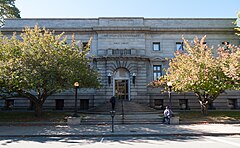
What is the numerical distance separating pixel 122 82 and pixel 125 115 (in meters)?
7.91

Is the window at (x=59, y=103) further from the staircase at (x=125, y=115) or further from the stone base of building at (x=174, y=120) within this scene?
the stone base of building at (x=174, y=120)

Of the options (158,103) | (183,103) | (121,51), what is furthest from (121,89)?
(183,103)

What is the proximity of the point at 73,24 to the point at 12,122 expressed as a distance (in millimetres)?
17087

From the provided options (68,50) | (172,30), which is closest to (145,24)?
(172,30)

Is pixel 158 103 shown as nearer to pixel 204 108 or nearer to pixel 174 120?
pixel 204 108

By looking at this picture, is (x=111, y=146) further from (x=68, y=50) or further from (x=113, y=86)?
(x=113, y=86)

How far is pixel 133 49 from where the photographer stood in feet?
88.5

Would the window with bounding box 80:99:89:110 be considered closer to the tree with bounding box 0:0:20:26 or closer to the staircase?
the staircase

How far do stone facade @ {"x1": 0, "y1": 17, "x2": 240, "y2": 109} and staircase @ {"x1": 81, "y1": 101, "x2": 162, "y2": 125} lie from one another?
3137 mm

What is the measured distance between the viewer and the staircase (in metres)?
17.3

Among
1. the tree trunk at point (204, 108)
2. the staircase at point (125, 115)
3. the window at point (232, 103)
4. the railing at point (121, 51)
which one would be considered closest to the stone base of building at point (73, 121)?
the staircase at point (125, 115)

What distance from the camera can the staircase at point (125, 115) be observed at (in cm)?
1727

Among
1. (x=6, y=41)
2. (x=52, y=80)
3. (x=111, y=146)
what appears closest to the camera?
(x=111, y=146)

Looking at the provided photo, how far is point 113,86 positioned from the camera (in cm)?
2667
